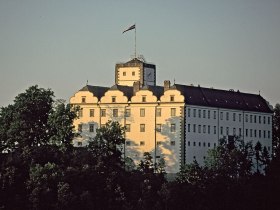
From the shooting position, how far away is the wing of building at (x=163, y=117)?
6599 inches

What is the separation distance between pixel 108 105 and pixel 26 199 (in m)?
44.2

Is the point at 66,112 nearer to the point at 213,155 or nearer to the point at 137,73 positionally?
the point at 213,155

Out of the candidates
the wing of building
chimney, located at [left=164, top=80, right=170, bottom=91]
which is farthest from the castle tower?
chimney, located at [left=164, top=80, right=170, bottom=91]

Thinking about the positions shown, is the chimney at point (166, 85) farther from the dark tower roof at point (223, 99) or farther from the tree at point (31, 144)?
the tree at point (31, 144)

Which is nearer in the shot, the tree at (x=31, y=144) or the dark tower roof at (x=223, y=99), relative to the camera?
the tree at (x=31, y=144)

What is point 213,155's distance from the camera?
6309 inches

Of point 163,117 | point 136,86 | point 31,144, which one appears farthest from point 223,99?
point 31,144

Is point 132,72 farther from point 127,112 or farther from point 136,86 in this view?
point 127,112

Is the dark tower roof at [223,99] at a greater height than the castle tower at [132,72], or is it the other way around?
the castle tower at [132,72]

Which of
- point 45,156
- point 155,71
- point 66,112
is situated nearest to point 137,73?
point 155,71

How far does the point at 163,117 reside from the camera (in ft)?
554

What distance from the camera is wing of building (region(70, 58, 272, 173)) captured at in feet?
550

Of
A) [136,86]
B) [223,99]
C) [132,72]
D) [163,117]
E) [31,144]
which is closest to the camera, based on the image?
[31,144]

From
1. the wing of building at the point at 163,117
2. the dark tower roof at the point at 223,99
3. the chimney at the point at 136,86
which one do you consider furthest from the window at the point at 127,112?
the dark tower roof at the point at 223,99
